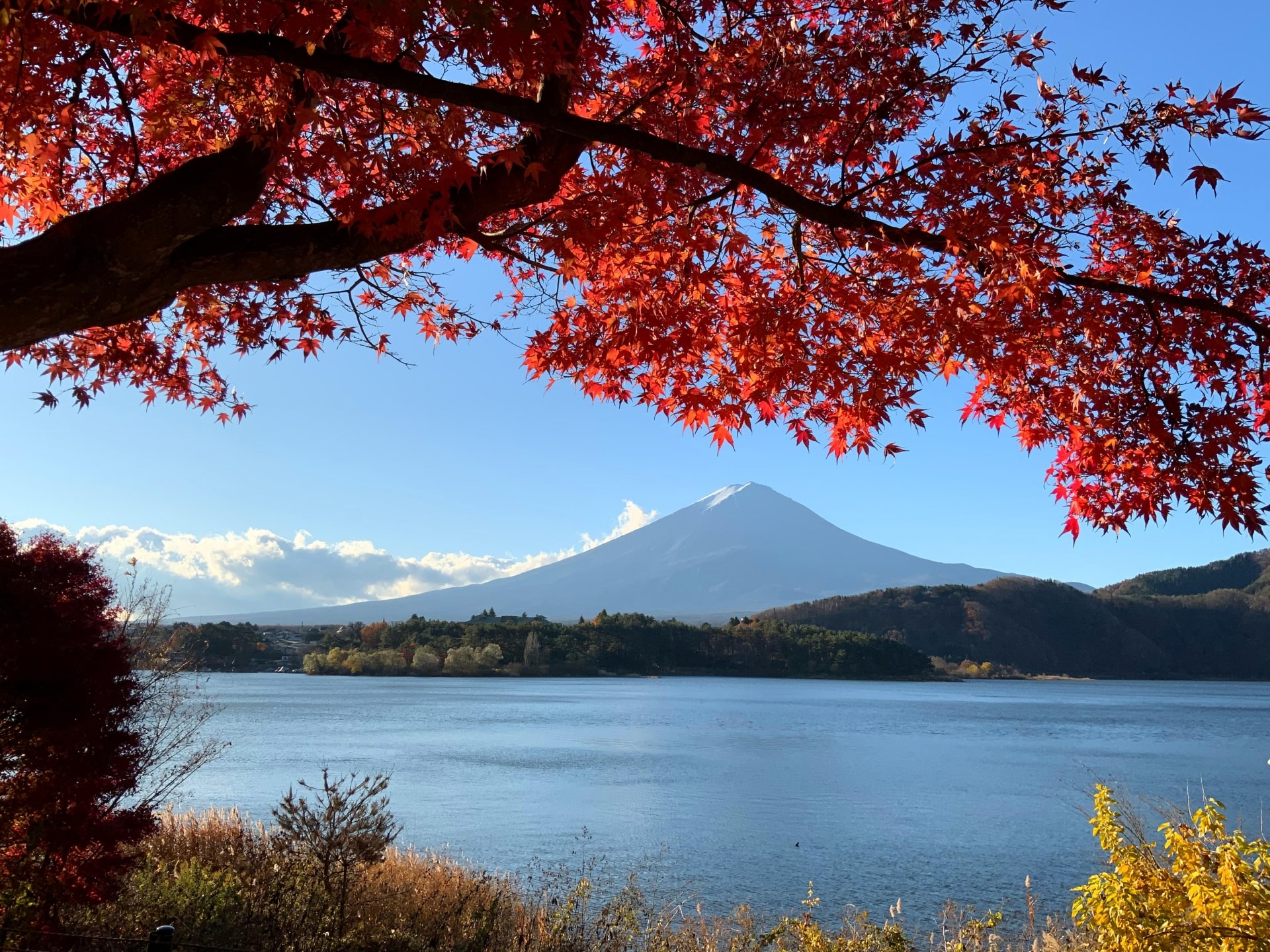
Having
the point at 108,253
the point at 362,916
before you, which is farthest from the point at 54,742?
the point at 108,253

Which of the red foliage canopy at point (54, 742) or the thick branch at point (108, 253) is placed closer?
the thick branch at point (108, 253)

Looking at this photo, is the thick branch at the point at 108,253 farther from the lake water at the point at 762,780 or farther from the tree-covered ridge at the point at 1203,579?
the tree-covered ridge at the point at 1203,579

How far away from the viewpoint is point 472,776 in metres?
23.0

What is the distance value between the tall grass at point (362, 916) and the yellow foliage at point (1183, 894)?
3.71 feet

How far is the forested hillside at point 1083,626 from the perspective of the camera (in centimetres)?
9038

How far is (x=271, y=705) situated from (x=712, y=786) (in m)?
33.7

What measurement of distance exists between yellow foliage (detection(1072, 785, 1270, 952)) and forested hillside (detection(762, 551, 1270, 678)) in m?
91.6

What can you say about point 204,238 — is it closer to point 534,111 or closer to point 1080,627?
point 534,111

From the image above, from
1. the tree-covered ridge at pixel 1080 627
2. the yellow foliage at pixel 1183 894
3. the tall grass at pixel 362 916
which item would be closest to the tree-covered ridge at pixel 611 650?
the tree-covered ridge at pixel 1080 627

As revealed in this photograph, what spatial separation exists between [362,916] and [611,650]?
78360mm

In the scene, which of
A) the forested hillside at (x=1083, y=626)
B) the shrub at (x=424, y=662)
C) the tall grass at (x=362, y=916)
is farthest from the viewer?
the forested hillside at (x=1083, y=626)

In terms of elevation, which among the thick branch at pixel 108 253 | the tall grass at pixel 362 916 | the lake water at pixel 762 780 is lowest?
the lake water at pixel 762 780

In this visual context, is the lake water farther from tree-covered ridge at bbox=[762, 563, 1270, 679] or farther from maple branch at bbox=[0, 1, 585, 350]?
tree-covered ridge at bbox=[762, 563, 1270, 679]

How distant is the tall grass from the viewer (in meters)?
5.18
